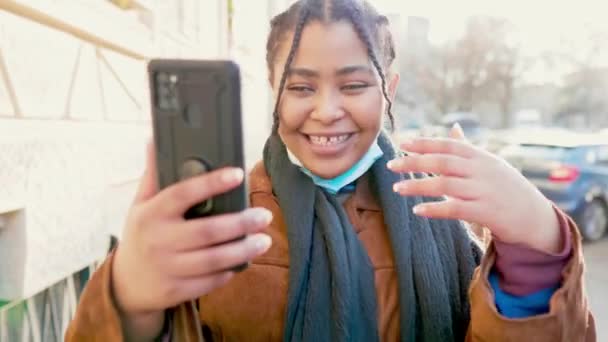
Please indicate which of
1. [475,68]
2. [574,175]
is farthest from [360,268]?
[475,68]

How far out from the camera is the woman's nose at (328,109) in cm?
111

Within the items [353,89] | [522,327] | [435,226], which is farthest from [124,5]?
[522,327]

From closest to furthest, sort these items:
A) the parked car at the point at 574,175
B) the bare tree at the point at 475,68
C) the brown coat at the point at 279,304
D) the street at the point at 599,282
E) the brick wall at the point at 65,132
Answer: the brown coat at the point at 279,304 < the brick wall at the point at 65,132 < the street at the point at 599,282 < the parked car at the point at 574,175 < the bare tree at the point at 475,68

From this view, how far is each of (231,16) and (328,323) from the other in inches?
168

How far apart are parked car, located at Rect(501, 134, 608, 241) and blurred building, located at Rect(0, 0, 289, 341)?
4487 mm

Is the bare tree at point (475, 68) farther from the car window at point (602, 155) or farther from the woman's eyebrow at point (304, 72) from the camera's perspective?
the woman's eyebrow at point (304, 72)

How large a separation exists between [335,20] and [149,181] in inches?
23.6

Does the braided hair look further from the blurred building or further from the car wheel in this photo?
the car wheel

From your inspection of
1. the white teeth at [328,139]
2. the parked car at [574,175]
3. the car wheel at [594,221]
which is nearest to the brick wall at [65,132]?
the white teeth at [328,139]

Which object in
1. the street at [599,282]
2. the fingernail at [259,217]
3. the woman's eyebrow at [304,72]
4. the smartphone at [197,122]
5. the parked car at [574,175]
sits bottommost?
the street at [599,282]

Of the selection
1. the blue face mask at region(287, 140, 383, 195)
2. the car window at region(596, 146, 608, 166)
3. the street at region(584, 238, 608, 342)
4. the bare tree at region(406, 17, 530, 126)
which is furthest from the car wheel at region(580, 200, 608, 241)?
the bare tree at region(406, 17, 530, 126)

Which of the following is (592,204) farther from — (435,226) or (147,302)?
(147,302)

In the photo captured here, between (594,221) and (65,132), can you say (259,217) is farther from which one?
(594,221)

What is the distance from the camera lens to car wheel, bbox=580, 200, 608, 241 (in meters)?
5.70
